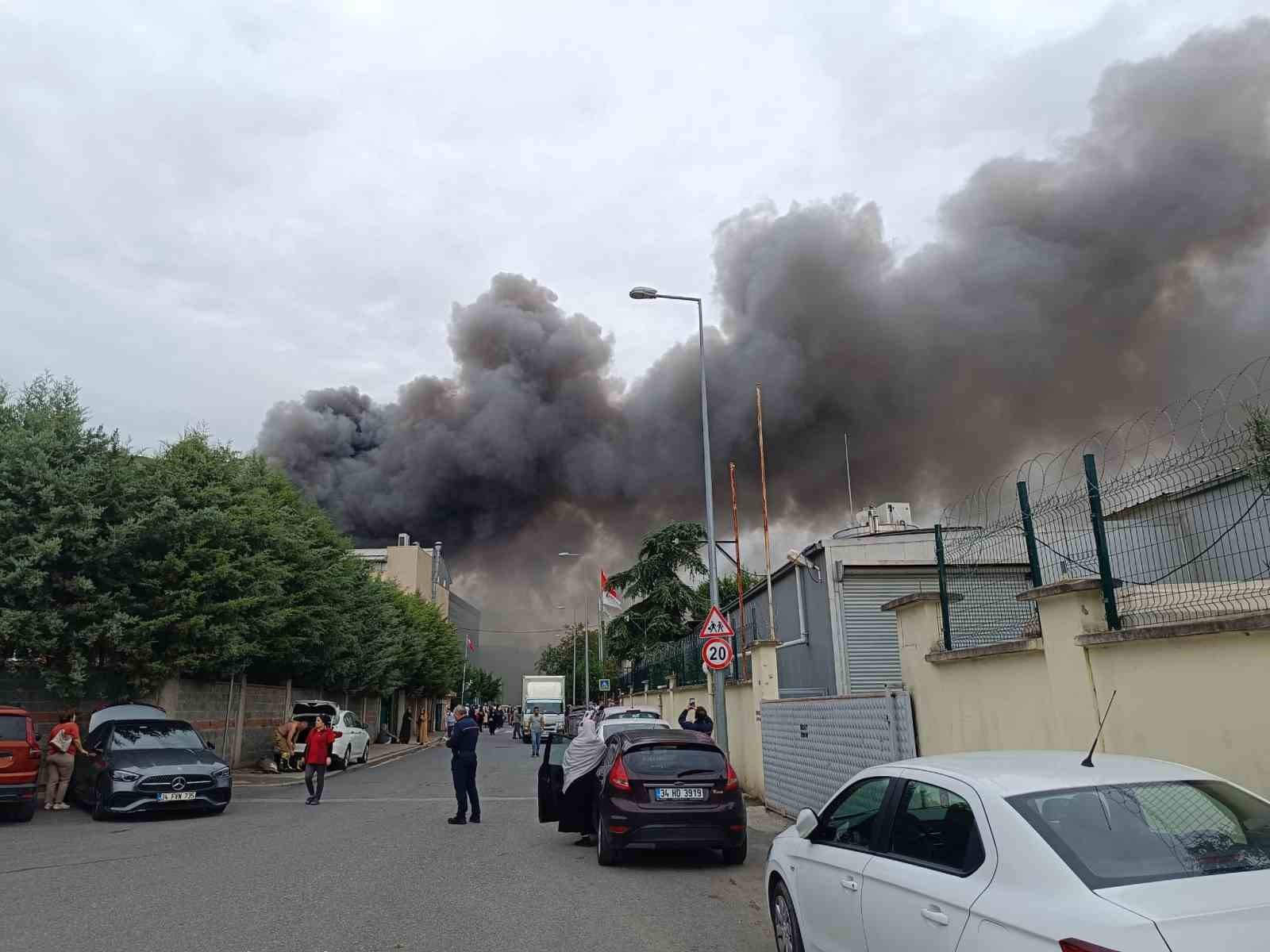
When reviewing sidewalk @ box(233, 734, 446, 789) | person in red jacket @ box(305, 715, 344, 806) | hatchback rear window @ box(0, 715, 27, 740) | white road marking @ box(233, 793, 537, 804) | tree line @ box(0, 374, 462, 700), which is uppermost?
tree line @ box(0, 374, 462, 700)

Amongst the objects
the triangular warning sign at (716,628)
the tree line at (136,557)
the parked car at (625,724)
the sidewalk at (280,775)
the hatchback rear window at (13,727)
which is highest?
the tree line at (136,557)

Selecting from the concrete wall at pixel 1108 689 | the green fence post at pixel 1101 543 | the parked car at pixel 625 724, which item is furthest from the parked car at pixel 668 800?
the parked car at pixel 625 724

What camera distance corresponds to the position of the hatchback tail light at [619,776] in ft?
28.4

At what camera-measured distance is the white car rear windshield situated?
3.05m

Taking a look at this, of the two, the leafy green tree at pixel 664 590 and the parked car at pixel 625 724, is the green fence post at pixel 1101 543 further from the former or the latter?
the leafy green tree at pixel 664 590

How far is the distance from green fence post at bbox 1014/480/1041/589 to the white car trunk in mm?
4465

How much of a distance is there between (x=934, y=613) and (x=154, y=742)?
1179 centimetres

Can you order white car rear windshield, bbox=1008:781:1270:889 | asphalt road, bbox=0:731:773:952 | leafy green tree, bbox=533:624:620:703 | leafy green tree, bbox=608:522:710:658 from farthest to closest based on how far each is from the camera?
leafy green tree, bbox=533:624:620:703 < leafy green tree, bbox=608:522:710:658 < asphalt road, bbox=0:731:773:952 < white car rear windshield, bbox=1008:781:1270:889

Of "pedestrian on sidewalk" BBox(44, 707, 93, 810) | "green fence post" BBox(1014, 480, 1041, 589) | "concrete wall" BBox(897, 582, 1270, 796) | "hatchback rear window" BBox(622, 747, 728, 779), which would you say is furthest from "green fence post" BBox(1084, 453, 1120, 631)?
"pedestrian on sidewalk" BBox(44, 707, 93, 810)

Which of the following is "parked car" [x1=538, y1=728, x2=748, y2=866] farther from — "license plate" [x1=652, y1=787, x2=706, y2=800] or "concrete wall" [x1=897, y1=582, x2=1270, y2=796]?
"concrete wall" [x1=897, y1=582, x2=1270, y2=796]

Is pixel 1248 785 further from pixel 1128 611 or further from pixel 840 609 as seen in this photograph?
pixel 840 609

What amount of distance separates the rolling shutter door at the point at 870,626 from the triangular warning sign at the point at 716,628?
5.93 meters

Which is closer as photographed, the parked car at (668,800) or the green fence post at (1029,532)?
the green fence post at (1029,532)

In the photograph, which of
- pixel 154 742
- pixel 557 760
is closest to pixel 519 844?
pixel 557 760
